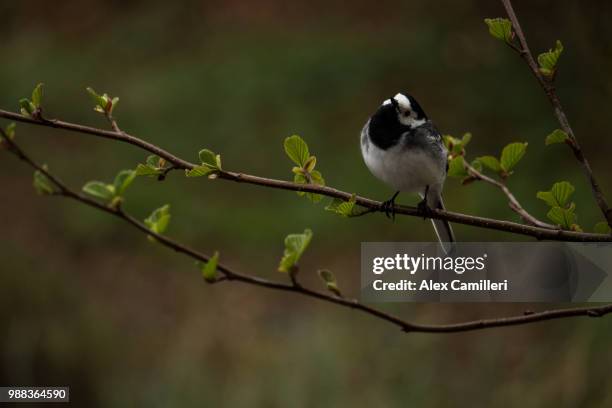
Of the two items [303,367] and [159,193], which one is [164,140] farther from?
[303,367]

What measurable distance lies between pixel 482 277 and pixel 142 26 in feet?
21.7

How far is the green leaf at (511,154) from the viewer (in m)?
1.27

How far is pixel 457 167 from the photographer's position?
4.39ft

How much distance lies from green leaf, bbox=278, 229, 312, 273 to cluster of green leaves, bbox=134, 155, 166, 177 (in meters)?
0.22

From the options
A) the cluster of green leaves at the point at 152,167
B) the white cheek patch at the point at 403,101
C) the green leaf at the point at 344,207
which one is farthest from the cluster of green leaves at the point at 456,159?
the cluster of green leaves at the point at 152,167

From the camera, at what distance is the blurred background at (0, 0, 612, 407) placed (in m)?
3.01

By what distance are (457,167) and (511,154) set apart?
91 millimetres

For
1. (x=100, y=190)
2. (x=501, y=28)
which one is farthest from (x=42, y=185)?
(x=501, y=28)

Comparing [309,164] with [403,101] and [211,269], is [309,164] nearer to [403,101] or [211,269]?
[211,269]

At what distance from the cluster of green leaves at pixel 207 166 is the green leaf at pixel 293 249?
0.48 ft

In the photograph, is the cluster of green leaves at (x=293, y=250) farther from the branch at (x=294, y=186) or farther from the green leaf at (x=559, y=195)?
the green leaf at (x=559, y=195)

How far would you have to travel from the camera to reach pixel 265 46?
6922 millimetres

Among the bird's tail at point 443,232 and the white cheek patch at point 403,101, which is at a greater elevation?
the white cheek patch at point 403,101

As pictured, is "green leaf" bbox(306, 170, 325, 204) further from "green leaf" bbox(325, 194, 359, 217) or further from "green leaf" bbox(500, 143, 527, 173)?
"green leaf" bbox(500, 143, 527, 173)
